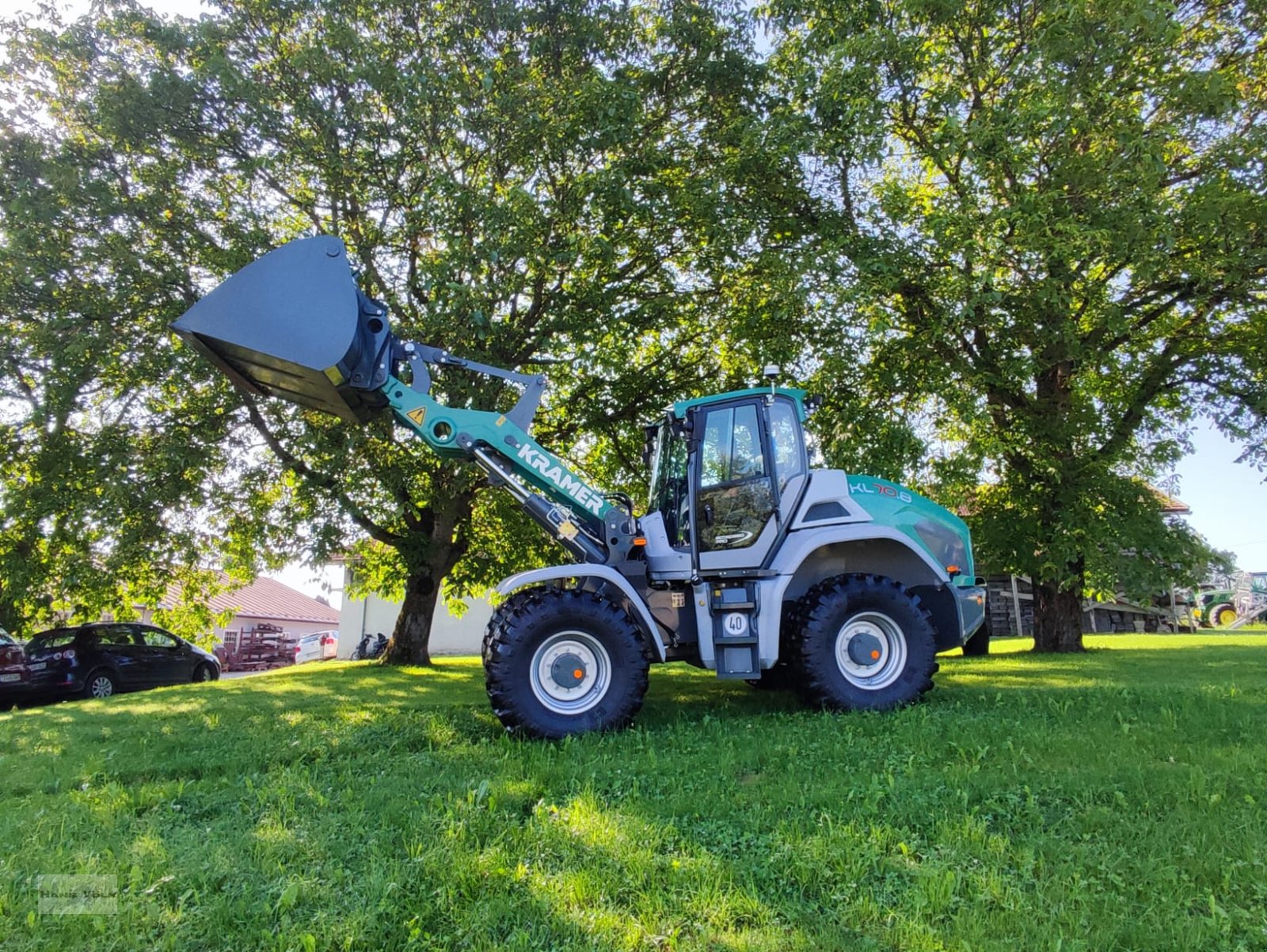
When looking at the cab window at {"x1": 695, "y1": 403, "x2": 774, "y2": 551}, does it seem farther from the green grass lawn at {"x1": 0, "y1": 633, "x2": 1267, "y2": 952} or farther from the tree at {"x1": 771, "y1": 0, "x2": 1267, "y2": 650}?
the tree at {"x1": 771, "y1": 0, "x2": 1267, "y2": 650}

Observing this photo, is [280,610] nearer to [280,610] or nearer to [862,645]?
[280,610]

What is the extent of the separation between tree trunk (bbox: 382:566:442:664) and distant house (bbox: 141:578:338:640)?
2284cm

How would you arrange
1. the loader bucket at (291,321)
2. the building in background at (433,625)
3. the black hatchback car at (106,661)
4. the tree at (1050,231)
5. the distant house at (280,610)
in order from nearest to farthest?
the loader bucket at (291,321), the tree at (1050,231), the black hatchback car at (106,661), the building in background at (433,625), the distant house at (280,610)

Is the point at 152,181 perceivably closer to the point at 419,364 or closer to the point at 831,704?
the point at 419,364

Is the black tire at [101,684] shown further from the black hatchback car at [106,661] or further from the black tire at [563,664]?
the black tire at [563,664]

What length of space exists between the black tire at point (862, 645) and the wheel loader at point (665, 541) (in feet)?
0.05

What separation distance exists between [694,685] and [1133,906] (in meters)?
6.42

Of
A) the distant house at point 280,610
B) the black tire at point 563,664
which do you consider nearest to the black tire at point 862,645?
the black tire at point 563,664

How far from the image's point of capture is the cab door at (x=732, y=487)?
21.3 feet

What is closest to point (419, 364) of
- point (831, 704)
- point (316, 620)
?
point (831, 704)

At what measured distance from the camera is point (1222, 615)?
1248 inches

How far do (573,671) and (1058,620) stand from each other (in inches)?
478

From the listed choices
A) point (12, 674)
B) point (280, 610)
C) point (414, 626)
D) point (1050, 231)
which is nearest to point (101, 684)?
point (12, 674)

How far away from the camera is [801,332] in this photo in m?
11.0
